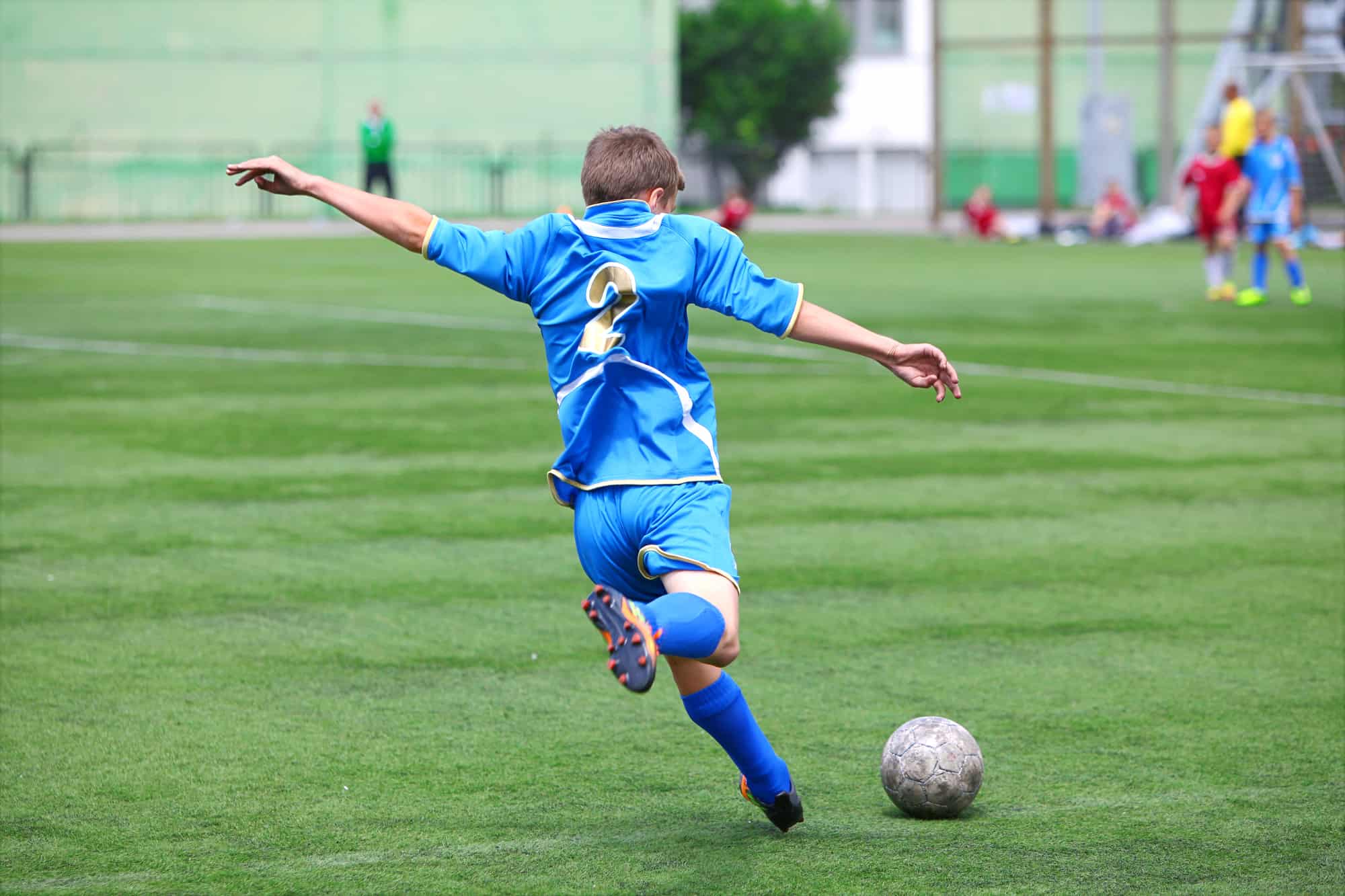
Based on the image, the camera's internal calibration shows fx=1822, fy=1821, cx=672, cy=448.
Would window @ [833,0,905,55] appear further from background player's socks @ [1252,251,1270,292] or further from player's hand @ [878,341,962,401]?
player's hand @ [878,341,962,401]

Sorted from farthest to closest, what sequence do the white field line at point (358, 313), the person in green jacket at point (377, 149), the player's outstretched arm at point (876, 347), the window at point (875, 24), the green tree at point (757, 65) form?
1. the window at point (875, 24)
2. the green tree at point (757, 65)
3. the person in green jacket at point (377, 149)
4. the white field line at point (358, 313)
5. the player's outstretched arm at point (876, 347)

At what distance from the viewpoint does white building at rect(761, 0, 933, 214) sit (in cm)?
7619

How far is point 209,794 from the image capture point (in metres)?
5.13

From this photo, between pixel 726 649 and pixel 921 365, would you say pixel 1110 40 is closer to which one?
pixel 921 365

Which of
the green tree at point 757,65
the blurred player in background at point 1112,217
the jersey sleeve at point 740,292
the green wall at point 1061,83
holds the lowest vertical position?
the jersey sleeve at point 740,292

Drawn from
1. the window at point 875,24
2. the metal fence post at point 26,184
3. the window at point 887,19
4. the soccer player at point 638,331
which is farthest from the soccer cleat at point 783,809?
the window at point 887,19

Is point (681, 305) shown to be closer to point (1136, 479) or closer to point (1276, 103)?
point (1136, 479)

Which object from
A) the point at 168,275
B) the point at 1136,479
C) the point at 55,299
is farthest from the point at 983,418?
the point at 168,275

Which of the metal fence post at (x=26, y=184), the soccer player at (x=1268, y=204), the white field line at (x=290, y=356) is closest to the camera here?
the white field line at (x=290, y=356)

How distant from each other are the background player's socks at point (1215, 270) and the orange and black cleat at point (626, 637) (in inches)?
798

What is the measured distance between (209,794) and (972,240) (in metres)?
36.0

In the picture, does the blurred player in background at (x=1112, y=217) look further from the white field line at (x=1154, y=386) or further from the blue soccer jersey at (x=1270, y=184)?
the white field line at (x=1154, y=386)

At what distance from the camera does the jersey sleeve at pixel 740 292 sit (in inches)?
180

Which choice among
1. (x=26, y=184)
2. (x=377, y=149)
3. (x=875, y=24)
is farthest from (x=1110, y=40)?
(x=875, y=24)
